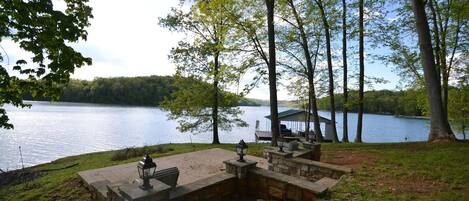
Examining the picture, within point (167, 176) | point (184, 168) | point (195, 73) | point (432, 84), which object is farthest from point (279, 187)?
point (195, 73)

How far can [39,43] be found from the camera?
352cm

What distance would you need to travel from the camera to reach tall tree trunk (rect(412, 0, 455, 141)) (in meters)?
7.23

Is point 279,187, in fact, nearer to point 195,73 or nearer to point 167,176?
point 167,176

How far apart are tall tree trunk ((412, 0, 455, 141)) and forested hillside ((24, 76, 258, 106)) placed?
46913mm

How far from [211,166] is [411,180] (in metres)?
4.44

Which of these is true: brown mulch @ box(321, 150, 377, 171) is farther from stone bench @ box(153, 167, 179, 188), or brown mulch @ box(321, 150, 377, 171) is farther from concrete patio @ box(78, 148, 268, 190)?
stone bench @ box(153, 167, 179, 188)

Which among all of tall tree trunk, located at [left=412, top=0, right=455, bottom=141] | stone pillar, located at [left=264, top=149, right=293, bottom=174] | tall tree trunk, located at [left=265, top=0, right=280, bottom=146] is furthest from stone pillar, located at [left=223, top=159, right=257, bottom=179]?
tall tree trunk, located at [left=412, top=0, right=455, bottom=141]

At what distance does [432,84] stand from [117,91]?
2144 inches

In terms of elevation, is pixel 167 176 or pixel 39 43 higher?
pixel 39 43

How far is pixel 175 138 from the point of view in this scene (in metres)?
22.0

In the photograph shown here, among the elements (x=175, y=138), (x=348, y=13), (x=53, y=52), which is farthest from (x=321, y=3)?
(x=175, y=138)

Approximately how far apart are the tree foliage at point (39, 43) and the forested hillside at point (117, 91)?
47.1 m

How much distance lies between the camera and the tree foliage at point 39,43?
11.2 ft

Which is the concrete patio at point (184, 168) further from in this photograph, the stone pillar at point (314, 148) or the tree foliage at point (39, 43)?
the tree foliage at point (39, 43)
